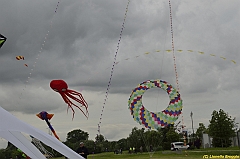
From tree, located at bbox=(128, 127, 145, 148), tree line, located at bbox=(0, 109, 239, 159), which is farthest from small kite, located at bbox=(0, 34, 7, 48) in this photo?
tree, located at bbox=(128, 127, 145, 148)

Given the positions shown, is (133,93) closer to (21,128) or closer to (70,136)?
(21,128)

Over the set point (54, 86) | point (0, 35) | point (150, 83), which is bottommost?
point (54, 86)

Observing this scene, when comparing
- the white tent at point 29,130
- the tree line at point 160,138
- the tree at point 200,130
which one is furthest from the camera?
the tree at point 200,130

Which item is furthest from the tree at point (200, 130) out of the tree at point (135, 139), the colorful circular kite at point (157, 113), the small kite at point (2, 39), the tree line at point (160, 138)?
the small kite at point (2, 39)

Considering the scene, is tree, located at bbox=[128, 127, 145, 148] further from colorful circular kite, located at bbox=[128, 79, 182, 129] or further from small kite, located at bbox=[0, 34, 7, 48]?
small kite, located at bbox=[0, 34, 7, 48]

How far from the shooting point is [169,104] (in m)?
13.8

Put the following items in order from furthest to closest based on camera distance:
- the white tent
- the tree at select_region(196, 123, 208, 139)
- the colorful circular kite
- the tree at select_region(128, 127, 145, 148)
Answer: the tree at select_region(196, 123, 208, 139)
the tree at select_region(128, 127, 145, 148)
the colorful circular kite
the white tent

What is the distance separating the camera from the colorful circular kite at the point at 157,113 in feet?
44.7

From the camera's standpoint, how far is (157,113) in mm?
13703

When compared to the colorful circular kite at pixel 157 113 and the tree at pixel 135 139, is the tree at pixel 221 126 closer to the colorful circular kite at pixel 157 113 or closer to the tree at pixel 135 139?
the tree at pixel 135 139

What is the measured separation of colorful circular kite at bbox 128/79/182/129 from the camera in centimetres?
1362

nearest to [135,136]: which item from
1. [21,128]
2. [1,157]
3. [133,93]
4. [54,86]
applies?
[1,157]

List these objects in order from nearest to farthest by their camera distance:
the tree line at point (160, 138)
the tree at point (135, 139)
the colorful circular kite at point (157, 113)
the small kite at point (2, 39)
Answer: the small kite at point (2, 39) < the colorful circular kite at point (157, 113) < the tree line at point (160, 138) < the tree at point (135, 139)

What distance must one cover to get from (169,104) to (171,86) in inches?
28.4
